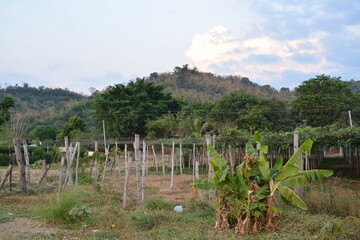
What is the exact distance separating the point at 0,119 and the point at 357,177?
25525 millimetres

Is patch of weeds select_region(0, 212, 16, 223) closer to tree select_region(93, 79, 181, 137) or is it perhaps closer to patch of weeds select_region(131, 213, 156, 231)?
patch of weeds select_region(131, 213, 156, 231)

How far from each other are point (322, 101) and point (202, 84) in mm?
38172

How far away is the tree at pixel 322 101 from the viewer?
28531 millimetres

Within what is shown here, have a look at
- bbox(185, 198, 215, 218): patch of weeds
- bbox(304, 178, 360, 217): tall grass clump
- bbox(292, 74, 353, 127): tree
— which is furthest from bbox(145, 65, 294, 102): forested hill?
bbox(304, 178, 360, 217): tall grass clump

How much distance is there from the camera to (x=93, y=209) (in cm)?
842

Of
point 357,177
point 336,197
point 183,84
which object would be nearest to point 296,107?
point 357,177

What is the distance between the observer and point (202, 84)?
66.0m

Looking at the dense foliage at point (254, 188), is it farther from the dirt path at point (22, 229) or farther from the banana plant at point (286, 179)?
the dirt path at point (22, 229)

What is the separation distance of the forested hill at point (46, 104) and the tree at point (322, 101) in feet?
90.7

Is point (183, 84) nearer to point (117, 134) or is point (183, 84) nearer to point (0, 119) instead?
point (117, 134)

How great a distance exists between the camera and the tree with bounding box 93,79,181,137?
108 feet

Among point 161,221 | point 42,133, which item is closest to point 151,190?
point 161,221

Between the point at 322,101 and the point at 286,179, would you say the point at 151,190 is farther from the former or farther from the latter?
the point at 322,101

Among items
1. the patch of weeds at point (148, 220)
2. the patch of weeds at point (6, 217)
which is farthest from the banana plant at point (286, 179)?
the patch of weeds at point (6, 217)
